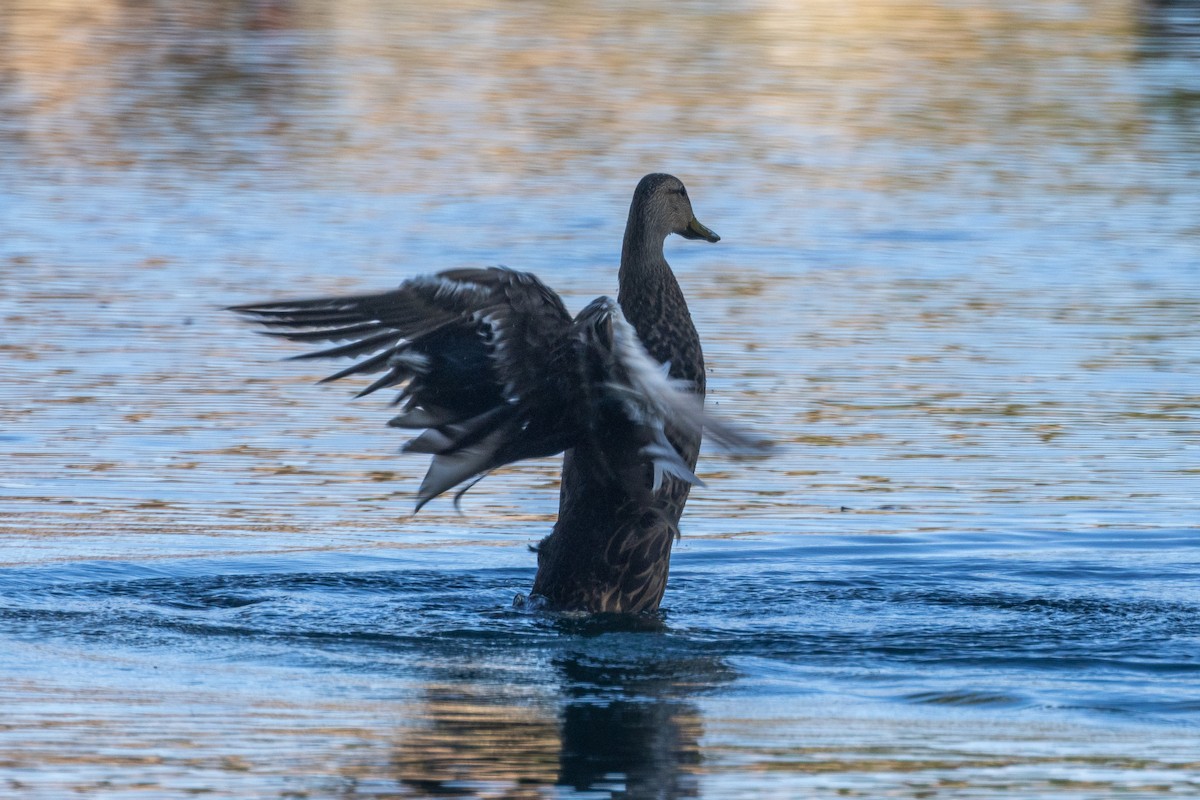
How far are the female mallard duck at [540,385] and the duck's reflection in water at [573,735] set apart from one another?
0.55m

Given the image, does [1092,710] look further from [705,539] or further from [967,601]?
[705,539]

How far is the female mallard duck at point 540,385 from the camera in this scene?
629cm

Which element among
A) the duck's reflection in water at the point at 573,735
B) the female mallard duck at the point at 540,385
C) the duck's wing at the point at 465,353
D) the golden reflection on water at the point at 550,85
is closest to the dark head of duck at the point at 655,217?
the female mallard duck at the point at 540,385

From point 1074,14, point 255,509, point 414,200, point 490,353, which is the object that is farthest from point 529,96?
point 490,353

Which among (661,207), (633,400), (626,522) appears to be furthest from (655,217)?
(633,400)

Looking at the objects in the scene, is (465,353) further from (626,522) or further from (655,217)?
(655,217)

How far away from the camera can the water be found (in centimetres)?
559

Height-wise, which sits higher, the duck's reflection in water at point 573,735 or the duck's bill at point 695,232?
the duck's bill at point 695,232

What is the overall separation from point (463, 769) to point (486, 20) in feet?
66.4

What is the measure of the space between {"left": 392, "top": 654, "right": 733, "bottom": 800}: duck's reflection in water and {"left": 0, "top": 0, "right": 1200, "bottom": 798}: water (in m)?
0.02

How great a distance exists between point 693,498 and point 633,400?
8.40ft

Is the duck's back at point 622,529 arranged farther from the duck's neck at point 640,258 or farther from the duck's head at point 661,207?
the duck's head at point 661,207

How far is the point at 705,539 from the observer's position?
8195mm

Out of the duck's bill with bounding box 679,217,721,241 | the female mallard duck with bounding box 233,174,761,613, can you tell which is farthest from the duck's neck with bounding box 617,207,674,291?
the duck's bill with bounding box 679,217,721,241
